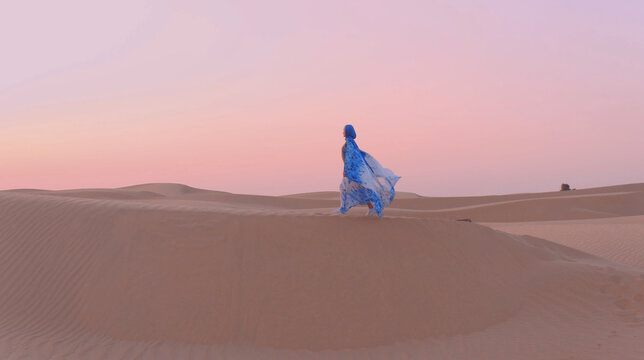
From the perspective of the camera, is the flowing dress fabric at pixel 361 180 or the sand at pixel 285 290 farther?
the flowing dress fabric at pixel 361 180

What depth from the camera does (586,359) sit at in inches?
246

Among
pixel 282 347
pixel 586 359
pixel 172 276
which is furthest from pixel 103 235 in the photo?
pixel 586 359

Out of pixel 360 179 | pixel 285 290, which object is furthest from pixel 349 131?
pixel 285 290

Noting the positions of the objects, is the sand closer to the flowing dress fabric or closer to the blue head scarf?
the flowing dress fabric

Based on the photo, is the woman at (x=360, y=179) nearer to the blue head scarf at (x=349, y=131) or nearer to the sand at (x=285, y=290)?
the blue head scarf at (x=349, y=131)

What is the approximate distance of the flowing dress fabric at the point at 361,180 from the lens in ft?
26.5

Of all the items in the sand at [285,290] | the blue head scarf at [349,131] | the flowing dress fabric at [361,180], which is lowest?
the sand at [285,290]

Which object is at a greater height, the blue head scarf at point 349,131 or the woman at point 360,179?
the blue head scarf at point 349,131

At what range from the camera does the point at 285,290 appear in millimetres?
7293

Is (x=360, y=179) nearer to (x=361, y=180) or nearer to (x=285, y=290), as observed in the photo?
(x=361, y=180)

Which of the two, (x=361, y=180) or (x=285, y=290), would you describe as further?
(x=361, y=180)

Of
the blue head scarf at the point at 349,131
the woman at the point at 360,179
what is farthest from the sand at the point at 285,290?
the blue head scarf at the point at 349,131

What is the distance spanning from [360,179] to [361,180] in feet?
0.08

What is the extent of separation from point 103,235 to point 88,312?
5.40 ft
